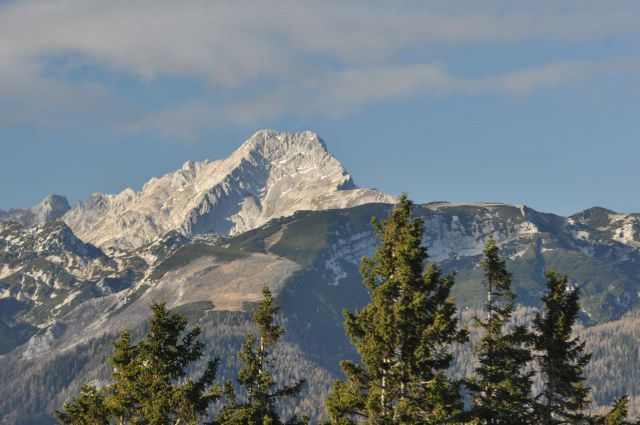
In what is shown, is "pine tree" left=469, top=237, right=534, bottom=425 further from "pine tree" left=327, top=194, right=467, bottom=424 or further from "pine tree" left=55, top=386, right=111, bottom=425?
"pine tree" left=55, top=386, right=111, bottom=425

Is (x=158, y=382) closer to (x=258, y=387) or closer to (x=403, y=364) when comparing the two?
(x=258, y=387)

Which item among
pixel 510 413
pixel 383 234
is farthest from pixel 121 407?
pixel 510 413

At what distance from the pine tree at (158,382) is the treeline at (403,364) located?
0.24 ft

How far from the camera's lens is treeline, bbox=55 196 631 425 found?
189 ft

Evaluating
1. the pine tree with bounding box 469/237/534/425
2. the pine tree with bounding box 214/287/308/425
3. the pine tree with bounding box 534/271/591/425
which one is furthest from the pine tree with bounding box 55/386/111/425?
the pine tree with bounding box 534/271/591/425

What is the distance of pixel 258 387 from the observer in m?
67.8

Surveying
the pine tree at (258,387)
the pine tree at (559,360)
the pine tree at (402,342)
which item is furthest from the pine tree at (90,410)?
the pine tree at (559,360)

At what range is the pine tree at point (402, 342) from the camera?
187 ft

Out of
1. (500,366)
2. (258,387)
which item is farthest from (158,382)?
(500,366)

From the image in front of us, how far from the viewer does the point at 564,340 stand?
63.3 meters

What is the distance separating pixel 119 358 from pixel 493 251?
2532 centimetres

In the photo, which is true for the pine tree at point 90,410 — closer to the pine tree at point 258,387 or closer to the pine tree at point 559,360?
the pine tree at point 258,387

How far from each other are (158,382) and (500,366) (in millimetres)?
21280

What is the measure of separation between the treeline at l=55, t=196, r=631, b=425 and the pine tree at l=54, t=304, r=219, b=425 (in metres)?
0.07
